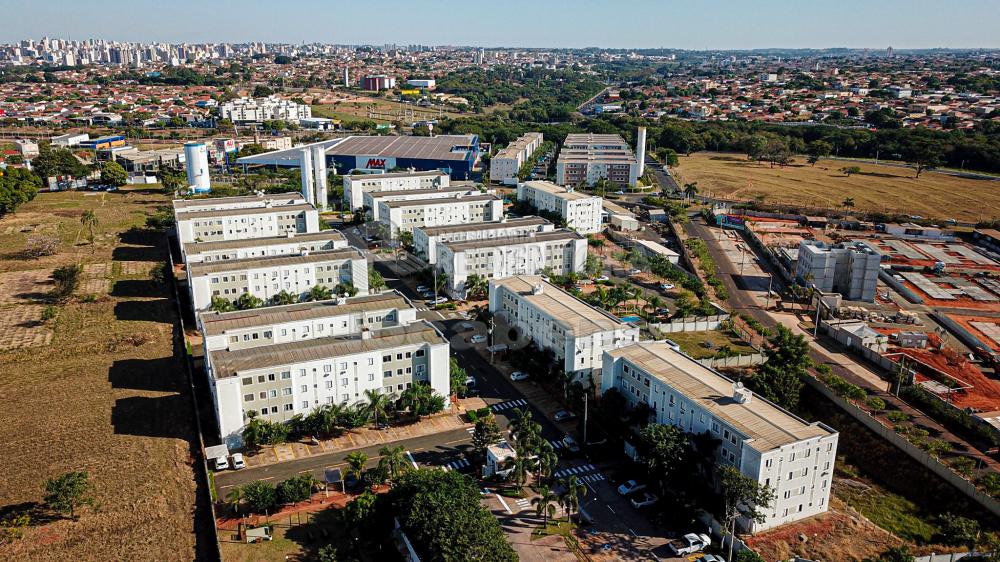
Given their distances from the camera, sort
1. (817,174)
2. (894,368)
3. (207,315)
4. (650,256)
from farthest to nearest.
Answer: (817,174) < (650,256) < (894,368) < (207,315)

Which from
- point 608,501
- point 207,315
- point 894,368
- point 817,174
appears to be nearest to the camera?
point 608,501

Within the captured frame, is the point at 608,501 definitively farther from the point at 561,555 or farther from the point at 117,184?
the point at 117,184

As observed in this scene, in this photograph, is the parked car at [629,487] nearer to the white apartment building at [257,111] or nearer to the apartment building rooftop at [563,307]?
the apartment building rooftop at [563,307]

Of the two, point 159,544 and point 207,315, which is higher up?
point 207,315

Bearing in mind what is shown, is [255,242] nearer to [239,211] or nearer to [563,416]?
[239,211]

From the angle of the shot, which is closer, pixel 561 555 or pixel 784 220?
pixel 561 555

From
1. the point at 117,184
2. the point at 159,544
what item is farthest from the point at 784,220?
the point at 117,184

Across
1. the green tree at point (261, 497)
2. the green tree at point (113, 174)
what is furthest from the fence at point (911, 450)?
the green tree at point (113, 174)
